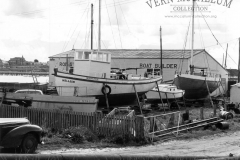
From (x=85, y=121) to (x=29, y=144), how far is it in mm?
4917

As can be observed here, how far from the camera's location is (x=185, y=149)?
15141 millimetres

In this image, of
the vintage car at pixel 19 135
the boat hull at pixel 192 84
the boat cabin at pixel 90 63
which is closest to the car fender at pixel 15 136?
the vintage car at pixel 19 135

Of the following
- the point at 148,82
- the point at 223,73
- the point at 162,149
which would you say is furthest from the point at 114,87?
the point at 223,73

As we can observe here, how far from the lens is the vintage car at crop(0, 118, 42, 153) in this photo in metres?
11.8

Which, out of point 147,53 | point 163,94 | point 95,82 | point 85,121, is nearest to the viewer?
point 85,121

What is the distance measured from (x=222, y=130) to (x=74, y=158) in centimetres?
1465

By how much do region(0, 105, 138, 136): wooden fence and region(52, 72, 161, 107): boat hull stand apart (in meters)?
8.10

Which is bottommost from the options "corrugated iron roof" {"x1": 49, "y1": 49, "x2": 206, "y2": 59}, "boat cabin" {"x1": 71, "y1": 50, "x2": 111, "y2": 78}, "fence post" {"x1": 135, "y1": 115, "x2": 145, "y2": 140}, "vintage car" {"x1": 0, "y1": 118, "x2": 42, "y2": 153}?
"fence post" {"x1": 135, "y1": 115, "x2": 145, "y2": 140}

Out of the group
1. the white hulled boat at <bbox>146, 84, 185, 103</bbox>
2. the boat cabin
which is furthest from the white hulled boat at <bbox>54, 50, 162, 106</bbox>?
the white hulled boat at <bbox>146, 84, 185, 103</bbox>

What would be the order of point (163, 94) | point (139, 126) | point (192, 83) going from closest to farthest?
point (139, 126), point (163, 94), point (192, 83)

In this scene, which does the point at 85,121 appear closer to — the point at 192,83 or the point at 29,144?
the point at 29,144

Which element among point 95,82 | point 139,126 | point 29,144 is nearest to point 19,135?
point 29,144

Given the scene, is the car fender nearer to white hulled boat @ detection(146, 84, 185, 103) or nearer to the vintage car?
the vintage car

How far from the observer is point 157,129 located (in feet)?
59.0
